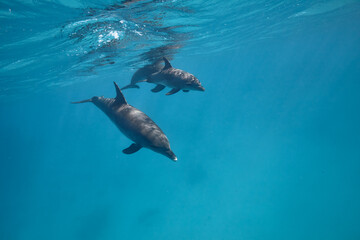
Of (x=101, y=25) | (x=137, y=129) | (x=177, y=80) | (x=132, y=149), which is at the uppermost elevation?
(x=101, y=25)

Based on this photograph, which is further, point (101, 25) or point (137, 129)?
point (101, 25)

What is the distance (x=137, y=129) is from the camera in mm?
5227

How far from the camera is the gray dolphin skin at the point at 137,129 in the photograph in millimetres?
4801

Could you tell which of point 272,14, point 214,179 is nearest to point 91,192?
point 214,179

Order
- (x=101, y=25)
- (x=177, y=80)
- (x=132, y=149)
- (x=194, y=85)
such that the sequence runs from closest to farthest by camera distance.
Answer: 1. (x=132, y=149)
2. (x=194, y=85)
3. (x=177, y=80)
4. (x=101, y=25)

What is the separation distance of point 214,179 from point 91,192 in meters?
18.6

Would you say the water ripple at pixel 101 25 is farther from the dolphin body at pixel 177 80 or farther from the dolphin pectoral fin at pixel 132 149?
the dolphin pectoral fin at pixel 132 149

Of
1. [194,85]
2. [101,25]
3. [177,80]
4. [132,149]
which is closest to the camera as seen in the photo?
[132,149]

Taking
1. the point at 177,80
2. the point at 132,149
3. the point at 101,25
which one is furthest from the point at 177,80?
the point at 101,25

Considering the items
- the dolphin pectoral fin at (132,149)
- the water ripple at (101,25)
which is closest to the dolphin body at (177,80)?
the dolphin pectoral fin at (132,149)

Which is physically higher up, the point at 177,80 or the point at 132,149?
the point at 177,80

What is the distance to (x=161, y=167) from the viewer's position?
3244 centimetres

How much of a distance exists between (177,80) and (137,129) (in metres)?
3.11

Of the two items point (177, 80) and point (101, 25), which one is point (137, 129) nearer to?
point (177, 80)
